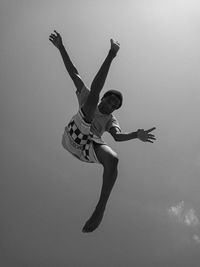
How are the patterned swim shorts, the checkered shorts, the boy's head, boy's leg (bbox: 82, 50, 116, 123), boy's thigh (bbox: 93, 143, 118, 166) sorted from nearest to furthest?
boy's leg (bbox: 82, 50, 116, 123) → boy's thigh (bbox: 93, 143, 118, 166) → the patterned swim shorts → the checkered shorts → the boy's head

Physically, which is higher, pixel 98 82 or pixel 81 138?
pixel 98 82

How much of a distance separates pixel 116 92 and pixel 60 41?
138cm

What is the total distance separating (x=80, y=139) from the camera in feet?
20.9

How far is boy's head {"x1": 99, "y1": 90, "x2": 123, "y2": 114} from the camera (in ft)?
21.4

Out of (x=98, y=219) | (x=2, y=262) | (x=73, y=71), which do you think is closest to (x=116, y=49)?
(x=73, y=71)

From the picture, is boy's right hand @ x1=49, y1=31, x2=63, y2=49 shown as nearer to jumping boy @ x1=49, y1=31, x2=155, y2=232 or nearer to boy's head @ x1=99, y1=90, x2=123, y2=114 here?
jumping boy @ x1=49, y1=31, x2=155, y2=232

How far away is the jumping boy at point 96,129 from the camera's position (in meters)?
5.55

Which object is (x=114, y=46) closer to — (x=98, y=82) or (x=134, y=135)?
(x=98, y=82)

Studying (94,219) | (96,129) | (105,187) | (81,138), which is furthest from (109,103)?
(94,219)

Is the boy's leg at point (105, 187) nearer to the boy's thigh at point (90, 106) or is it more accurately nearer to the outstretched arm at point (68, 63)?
the boy's thigh at point (90, 106)

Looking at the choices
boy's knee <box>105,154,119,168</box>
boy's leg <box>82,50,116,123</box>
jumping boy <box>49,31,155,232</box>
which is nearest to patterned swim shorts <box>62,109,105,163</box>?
jumping boy <box>49,31,155,232</box>

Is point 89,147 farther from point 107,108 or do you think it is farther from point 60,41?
point 60,41

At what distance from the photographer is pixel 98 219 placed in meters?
5.57

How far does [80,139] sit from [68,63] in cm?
136
